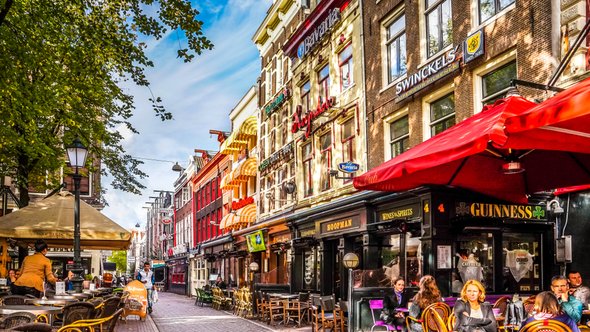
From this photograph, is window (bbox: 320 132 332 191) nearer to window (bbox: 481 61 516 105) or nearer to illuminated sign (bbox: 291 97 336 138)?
illuminated sign (bbox: 291 97 336 138)

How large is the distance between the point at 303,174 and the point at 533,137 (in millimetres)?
17552

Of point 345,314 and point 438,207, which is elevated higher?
point 438,207

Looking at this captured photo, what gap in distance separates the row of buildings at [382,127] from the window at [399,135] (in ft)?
0.11

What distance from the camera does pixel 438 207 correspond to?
13.6m

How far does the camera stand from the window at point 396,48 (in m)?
17.1

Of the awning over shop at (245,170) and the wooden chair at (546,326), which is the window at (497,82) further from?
the awning over shop at (245,170)

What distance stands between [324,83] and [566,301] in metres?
15.3

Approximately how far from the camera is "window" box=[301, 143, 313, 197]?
22953 millimetres

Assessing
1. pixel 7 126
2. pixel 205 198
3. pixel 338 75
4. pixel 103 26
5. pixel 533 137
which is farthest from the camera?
pixel 205 198

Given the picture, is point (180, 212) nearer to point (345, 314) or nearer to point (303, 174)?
point (303, 174)

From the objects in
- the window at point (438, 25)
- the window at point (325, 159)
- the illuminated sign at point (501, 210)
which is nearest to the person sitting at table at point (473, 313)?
the illuminated sign at point (501, 210)

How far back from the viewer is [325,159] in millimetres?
21625

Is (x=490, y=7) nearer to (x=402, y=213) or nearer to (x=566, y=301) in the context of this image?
(x=402, y=213)

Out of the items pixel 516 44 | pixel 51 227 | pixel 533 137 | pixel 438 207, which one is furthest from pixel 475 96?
pixel 51 227
